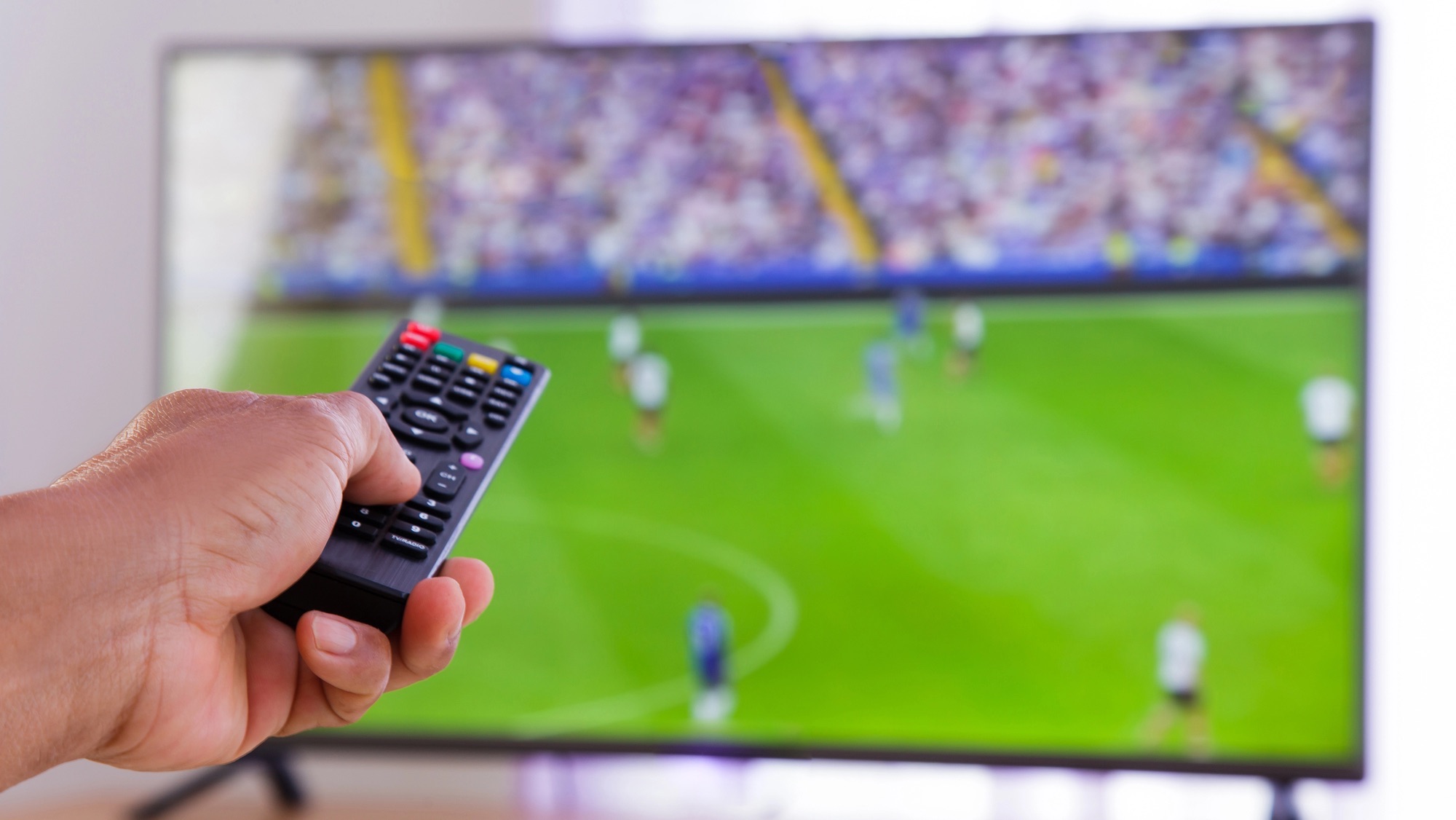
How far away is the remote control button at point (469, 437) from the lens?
741mm

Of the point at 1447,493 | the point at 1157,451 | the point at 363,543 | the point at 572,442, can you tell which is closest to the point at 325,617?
the point at 363,543

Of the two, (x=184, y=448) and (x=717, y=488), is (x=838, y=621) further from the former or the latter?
(x=184, y=448)

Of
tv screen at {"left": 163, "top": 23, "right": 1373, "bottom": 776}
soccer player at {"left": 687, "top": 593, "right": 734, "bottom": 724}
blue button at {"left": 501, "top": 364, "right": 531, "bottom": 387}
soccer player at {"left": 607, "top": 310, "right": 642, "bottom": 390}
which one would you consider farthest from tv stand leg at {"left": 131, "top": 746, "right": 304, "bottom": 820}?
blue button at {"left": 501, "top": 364, "right": 531, "bottom": 387}

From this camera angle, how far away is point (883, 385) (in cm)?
117

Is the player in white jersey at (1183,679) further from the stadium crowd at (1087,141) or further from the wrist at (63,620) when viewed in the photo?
the wrist at (63,620)

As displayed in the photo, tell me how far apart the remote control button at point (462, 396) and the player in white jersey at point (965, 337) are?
58cm

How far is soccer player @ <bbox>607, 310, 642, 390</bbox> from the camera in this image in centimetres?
121

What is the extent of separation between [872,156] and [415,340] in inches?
23.4

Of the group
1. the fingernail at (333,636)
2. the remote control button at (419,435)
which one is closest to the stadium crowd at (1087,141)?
the remote control button at (419,435)

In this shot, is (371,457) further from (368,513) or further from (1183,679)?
(1183,679)

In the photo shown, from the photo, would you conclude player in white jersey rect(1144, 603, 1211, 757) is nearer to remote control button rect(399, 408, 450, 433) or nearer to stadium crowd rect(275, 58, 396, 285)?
remote control button rect(399, 408, 450, 433)

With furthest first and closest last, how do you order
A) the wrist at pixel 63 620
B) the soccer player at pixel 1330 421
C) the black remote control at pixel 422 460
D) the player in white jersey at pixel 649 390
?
the player in white jersey at pixel 649 390 < the soccer player at pixel 1330 421 < the black remote control at pixel 422 460 < the wrist at pixel 63 620

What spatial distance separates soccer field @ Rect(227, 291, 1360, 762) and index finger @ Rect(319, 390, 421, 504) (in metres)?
0.54

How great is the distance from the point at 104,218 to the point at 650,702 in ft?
3.51
